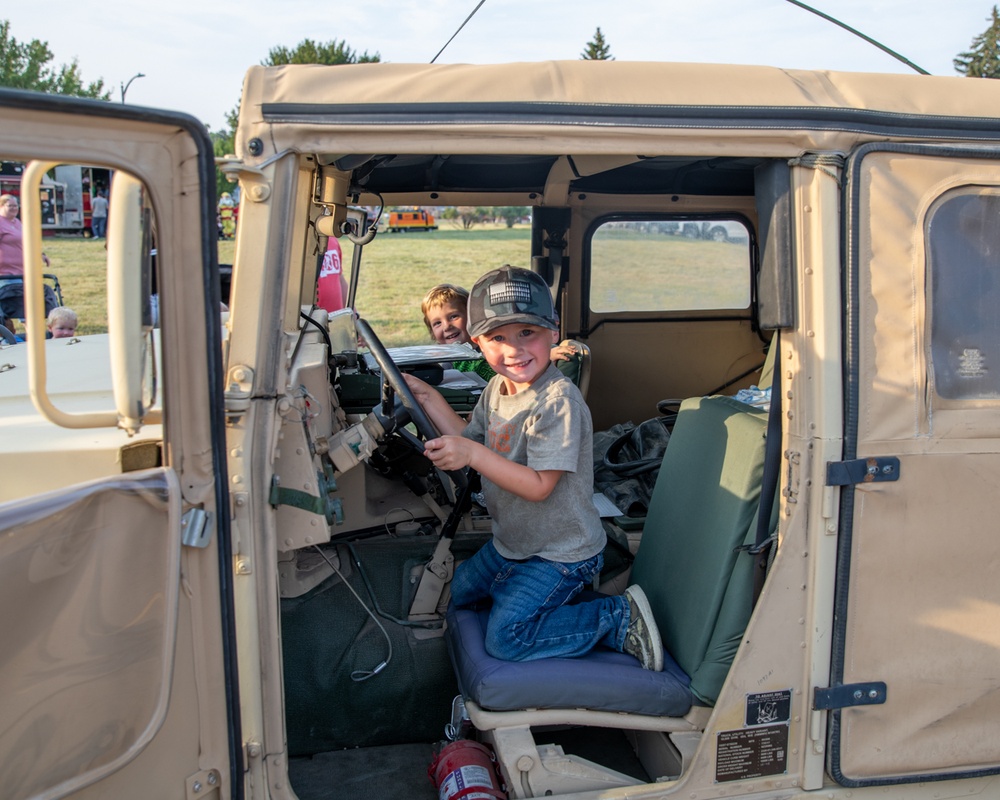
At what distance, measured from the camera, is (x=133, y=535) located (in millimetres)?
1605

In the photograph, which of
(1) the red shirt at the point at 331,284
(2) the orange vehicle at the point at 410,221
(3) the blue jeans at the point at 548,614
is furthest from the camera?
(2) the orange vehicle at the point at 410,221

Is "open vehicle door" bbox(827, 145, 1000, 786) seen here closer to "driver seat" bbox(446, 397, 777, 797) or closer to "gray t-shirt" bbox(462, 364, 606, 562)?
"driver seat" bbox(446, 397, 777, 797)

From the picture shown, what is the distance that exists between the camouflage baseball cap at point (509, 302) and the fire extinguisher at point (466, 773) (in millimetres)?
1074

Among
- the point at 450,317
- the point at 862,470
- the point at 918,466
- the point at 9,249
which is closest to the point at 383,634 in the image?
the point at 862,470

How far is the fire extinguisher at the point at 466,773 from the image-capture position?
2121 mm

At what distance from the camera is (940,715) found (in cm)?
209

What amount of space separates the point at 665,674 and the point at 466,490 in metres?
0.75

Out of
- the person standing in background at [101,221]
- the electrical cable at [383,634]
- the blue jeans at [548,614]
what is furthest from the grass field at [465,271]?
the blue jeans at [548,614]

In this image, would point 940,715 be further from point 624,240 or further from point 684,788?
point 624,240

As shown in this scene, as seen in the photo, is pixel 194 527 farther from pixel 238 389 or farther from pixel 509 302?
pixel 509 302

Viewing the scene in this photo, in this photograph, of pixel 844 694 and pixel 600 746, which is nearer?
pixel 844 694

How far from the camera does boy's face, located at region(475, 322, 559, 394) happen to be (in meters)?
2.33

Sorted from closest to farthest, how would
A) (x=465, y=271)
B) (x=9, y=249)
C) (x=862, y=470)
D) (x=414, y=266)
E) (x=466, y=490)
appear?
1. (x=862, y=470)
2. (x=466, y=490)
3. (x=9, y=249)
4. (x=465, y=271)
5. (x=414, y=266)

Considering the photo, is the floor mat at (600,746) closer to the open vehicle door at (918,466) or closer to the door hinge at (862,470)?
the open vehicle door at (918,466)
